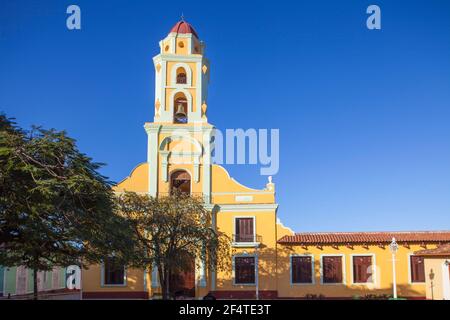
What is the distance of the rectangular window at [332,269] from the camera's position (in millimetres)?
29875

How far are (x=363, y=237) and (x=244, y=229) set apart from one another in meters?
6.96

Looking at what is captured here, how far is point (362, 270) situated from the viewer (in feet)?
97.9

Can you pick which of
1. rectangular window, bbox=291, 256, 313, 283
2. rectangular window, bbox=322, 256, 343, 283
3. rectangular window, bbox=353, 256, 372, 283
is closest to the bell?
rectangular window, bbox=291, 256, 313, 283

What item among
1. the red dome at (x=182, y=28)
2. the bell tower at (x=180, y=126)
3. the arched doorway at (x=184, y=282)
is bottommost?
the arched doorway at (x=184, y=282)

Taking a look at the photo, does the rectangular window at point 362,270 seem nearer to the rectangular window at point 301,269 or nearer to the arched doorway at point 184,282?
the rectangular window at point 301,269

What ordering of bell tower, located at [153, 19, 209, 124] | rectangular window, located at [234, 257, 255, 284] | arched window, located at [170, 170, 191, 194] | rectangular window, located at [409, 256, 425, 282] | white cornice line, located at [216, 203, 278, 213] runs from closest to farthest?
rectangular window, located at [409, 256, 425, 282], rectangular window, located at [234, 257, 255, 284], white cornice line, located at [216, 203, 278, 213], arched window, located at [170, 170, 191, 194], bell tower, located at [153, 19, 209, 124]

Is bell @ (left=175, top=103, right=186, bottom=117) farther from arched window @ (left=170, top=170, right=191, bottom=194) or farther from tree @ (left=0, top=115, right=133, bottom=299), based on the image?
tree @ (left=0, top=115, right=133, bottom=299)

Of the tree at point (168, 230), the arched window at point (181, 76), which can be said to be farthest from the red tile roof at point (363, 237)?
the arched window at point (181, 76)

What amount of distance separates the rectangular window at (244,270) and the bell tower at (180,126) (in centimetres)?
405

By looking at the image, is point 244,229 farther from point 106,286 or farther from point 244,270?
point 106,286

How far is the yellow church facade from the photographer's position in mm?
29344

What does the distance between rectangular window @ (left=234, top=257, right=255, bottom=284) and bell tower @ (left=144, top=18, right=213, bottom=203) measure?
13.3 ft

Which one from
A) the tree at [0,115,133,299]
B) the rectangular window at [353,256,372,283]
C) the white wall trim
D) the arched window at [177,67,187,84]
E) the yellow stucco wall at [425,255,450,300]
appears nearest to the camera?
the tree at [0,115,133,299]
